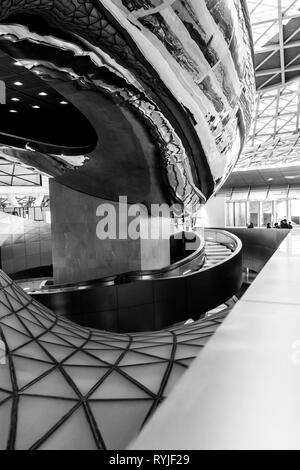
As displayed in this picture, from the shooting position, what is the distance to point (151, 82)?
7289 millimetres

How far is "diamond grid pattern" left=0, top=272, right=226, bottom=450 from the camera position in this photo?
19.0 feet

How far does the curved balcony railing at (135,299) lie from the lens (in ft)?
53.1

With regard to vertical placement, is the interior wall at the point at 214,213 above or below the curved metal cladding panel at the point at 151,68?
below

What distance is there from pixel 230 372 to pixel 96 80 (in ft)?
24.3

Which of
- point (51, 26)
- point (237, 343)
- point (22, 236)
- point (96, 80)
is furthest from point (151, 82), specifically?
point (22, 236)

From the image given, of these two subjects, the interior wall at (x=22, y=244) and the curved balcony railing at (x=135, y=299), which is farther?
the interior wall at (x=22, y=244)

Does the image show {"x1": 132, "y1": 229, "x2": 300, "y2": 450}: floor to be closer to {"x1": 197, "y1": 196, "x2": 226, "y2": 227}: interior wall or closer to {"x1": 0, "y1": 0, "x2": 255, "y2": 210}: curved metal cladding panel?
{"x1": 0, "y1": 0, "x2": 255, "y2": 210}: curved metal cladding panel

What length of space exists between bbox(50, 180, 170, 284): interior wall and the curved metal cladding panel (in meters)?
6.64

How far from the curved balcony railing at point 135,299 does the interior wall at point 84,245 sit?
0.92 m

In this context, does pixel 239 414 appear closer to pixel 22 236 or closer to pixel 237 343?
pixel 237 343

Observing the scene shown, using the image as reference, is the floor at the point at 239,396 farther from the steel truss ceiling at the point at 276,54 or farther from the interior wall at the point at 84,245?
the steel truss ceiling at the point at 276,54

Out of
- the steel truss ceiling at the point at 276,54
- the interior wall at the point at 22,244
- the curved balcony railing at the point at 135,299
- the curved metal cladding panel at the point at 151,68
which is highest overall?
the steel truss ceiling at the point at 276,54

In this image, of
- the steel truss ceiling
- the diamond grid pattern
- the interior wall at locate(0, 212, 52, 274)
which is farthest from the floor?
the interior wall at locate(0, 212, 52, 274)

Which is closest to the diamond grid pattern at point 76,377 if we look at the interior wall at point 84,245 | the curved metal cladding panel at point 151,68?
the curved metal cladding panel at point 151,68
